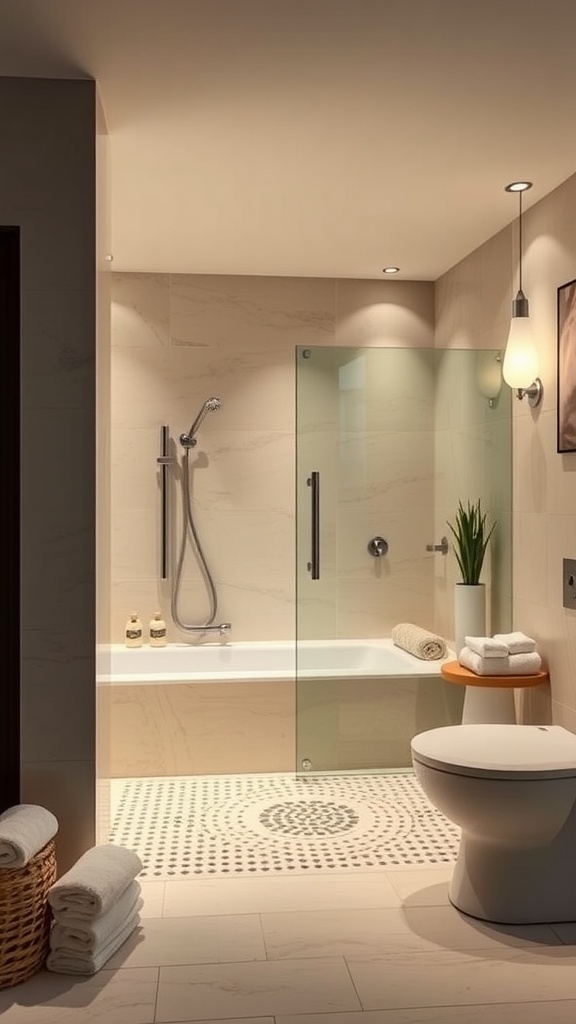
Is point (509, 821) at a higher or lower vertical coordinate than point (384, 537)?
lower

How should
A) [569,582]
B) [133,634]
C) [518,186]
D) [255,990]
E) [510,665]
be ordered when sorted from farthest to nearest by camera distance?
[133,634] < [510,665] < [518,186] < [569,582] < [255,990]

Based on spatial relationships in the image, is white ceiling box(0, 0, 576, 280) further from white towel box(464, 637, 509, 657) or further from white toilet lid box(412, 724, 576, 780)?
white toilet lid box(412, 724, 576, 780)

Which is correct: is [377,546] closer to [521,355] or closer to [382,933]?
[521,355]

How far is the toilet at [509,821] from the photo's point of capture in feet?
8.50

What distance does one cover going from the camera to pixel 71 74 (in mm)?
2652

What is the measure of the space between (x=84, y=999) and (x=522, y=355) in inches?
102

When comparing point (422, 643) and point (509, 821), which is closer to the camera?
point (509, 821)

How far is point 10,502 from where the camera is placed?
266cm

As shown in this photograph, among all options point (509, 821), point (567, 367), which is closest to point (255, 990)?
point (509, 821)

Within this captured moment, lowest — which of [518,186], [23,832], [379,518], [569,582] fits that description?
[23,832]

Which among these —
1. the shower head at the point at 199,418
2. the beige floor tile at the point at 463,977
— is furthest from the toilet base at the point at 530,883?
the shower head at the point at 199,418


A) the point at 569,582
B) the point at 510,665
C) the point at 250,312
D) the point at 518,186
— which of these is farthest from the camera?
the point at 250,312

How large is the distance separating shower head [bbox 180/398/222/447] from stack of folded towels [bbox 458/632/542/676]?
1.87 m

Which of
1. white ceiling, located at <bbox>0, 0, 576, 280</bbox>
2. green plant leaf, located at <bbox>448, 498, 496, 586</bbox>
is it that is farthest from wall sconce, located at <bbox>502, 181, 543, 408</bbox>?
green plant leaf, located at <bbox>448, 498, 496, 586</bbox>
